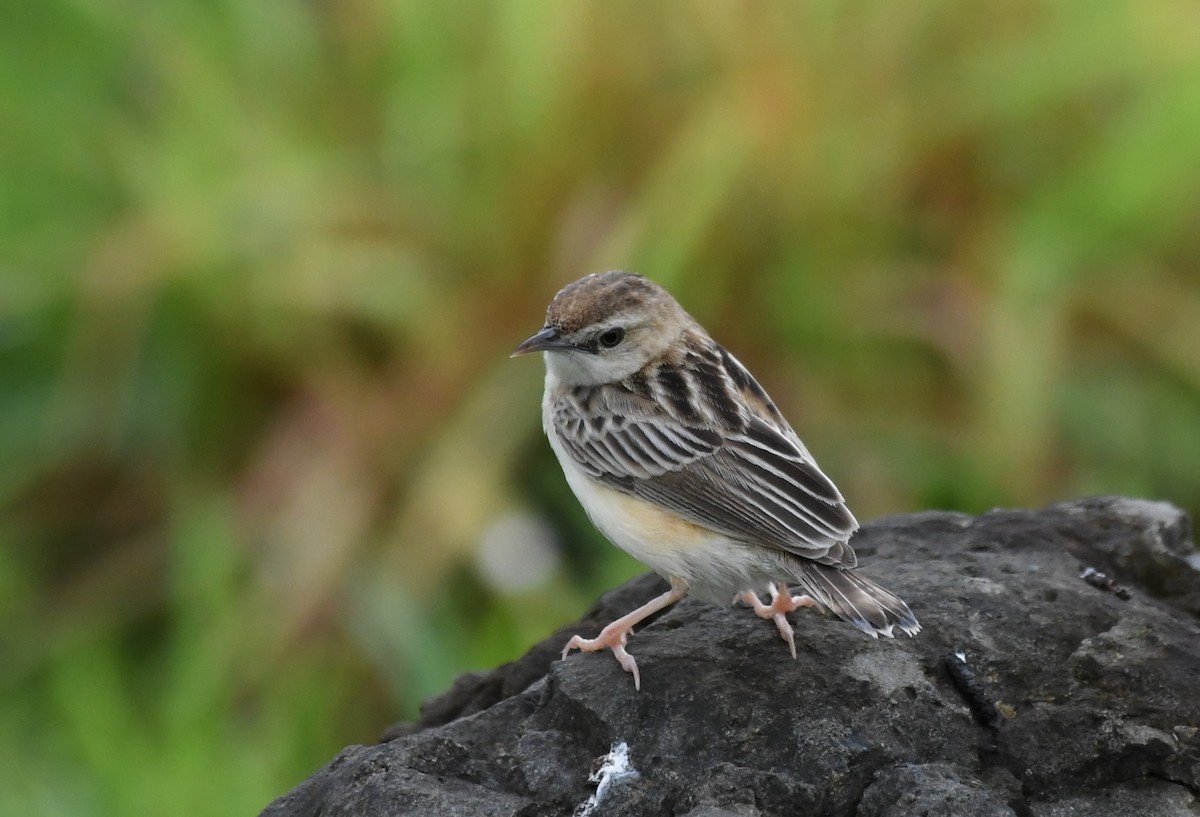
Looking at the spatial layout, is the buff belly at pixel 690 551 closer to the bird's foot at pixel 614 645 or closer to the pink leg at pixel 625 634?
the pink leg at pixel 625 634

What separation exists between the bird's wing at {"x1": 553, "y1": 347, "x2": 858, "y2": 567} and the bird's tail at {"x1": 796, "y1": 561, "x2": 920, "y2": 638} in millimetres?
66

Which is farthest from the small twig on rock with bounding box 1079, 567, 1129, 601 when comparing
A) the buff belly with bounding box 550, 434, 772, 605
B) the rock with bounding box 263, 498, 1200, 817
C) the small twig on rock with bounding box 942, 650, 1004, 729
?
the buff belly with bounding box 550, 434, 772, 605

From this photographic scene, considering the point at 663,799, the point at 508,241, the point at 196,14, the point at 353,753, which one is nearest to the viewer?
the point at 663,799

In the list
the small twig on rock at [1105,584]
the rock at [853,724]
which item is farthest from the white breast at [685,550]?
the small twig on rock at [1105,584]

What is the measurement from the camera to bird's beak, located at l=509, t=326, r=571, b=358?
441 cm

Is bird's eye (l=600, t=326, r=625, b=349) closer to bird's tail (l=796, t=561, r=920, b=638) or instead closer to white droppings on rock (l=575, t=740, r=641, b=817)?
bird's tail (l=796, t=561, r=920, b=638)

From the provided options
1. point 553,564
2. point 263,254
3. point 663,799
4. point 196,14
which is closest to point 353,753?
point 663,799

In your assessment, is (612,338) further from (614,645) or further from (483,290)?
(483,290)

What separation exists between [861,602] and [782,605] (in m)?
0.40

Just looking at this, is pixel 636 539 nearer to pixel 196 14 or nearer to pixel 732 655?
pixel 732 655

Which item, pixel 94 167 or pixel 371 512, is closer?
pixel 371 512

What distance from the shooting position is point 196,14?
789cm

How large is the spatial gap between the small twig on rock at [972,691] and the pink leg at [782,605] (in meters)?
0.38

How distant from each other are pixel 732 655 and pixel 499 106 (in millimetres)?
4257
